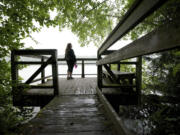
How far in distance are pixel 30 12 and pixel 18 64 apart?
4.79 ft

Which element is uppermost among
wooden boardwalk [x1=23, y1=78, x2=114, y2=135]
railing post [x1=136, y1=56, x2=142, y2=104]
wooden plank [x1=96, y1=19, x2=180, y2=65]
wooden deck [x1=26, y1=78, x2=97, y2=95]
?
wooden plank [x1=96, y1=19, x2=180, y2=65]

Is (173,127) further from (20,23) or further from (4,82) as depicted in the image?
(20,23)

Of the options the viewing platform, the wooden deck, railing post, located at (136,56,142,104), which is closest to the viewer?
the viewing platform

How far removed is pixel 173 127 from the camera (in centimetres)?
165

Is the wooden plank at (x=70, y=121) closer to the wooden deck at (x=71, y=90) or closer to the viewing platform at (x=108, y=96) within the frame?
the viewing platform at (x=108, y=96)

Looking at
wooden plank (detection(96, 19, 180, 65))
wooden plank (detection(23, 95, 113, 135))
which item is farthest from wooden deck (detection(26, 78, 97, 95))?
wooden plank (detection(96, 19, 180, 65))

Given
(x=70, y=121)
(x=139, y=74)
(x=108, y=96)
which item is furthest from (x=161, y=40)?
(x=108, y=96)

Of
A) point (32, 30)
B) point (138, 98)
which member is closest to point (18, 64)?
point (32, 30)

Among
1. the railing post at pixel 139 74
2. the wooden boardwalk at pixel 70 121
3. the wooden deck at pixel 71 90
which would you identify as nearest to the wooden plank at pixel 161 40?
the wooden boardwalk at pixel 70 121

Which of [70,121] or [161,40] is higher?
[161,40]

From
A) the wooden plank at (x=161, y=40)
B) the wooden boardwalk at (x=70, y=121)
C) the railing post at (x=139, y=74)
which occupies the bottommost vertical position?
the wooden boardwalk at (x=70, y=121)

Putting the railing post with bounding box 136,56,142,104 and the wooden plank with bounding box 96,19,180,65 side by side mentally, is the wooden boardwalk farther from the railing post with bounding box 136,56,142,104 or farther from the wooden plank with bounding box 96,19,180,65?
the railing post with bounding box 136,56,142,104

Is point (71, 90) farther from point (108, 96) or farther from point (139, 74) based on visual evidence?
point (139, 74)

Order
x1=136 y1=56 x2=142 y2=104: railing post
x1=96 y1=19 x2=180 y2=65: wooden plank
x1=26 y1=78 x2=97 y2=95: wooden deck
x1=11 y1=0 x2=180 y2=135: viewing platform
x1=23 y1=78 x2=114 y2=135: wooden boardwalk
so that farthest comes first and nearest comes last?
x1=26 y1=78 x2=97 y2=95: wooden deck → x1=136 y1=56 x2=142 y2=104: railing post → x1=23 y1=78 x2=114 y2=135: wooden boardwalk → x1=11 y1=0 x2=180 y2=135: viewing platform → x1=96 y1=19 x2=180 y2=65: wooden plank
